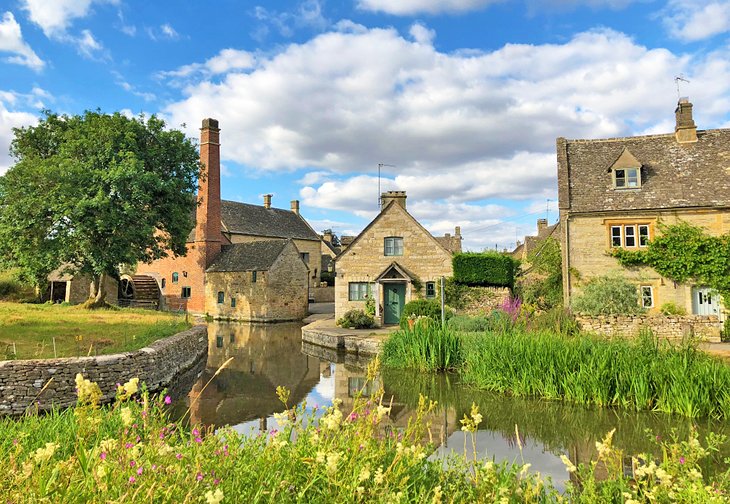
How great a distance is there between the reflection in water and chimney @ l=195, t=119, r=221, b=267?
2038cm

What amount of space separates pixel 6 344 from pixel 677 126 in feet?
96.0

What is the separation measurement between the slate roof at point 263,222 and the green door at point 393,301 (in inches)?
881

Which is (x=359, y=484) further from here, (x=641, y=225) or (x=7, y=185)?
(x=7, y=185)

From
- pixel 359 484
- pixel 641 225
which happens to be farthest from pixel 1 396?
pixel 641 225

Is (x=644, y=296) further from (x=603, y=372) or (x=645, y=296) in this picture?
(x=603, y=372)

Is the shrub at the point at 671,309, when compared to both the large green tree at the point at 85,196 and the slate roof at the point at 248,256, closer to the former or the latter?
the slate roof at the point at 248,256

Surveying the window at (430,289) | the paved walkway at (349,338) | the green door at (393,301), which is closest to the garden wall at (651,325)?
the paved walkway at (349,338)

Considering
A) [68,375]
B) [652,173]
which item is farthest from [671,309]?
[68,375]

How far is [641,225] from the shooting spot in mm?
21297

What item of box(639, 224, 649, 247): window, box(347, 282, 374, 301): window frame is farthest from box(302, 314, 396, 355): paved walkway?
box(639, 224, 649, 247): window

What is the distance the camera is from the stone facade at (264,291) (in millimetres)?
32938

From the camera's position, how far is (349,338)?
19.3 m

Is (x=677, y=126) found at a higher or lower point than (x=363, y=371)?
higher

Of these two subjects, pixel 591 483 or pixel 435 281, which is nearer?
pixel 591 483
